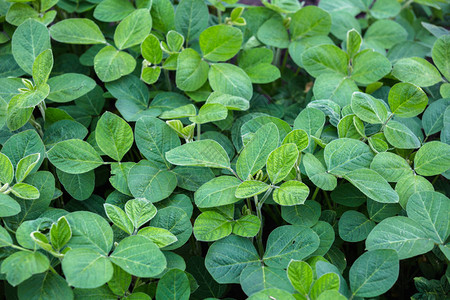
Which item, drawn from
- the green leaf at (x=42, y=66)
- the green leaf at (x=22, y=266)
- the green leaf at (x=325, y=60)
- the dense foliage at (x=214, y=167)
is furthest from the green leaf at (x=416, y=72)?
the green leaf at (x=22, y=266)

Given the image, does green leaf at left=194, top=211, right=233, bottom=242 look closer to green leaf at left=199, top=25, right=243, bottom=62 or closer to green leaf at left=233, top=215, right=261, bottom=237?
green leaf at left=233, top=215, right=261, bottom=237

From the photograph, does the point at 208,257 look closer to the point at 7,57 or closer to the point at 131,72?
the point at 131,72

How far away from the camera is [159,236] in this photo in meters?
0.97

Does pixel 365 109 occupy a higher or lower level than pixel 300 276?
higher

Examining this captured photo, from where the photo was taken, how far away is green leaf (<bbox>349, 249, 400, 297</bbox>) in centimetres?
91

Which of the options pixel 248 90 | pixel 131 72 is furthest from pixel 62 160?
pixel 248 90

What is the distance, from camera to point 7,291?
1.00 m

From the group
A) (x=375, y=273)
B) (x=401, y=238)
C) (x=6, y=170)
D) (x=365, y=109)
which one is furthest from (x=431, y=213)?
(x=6, y=170)

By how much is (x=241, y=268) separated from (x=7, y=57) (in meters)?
1.05

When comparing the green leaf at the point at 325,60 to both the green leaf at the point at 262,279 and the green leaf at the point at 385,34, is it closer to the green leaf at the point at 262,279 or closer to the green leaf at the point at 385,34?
the green leaf at the point at 385,34

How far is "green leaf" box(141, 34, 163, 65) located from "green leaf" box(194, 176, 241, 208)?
1.68 ft

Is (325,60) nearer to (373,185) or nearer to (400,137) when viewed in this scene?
(400,137)

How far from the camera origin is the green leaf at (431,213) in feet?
3.24

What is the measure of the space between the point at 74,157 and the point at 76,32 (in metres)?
0.52
